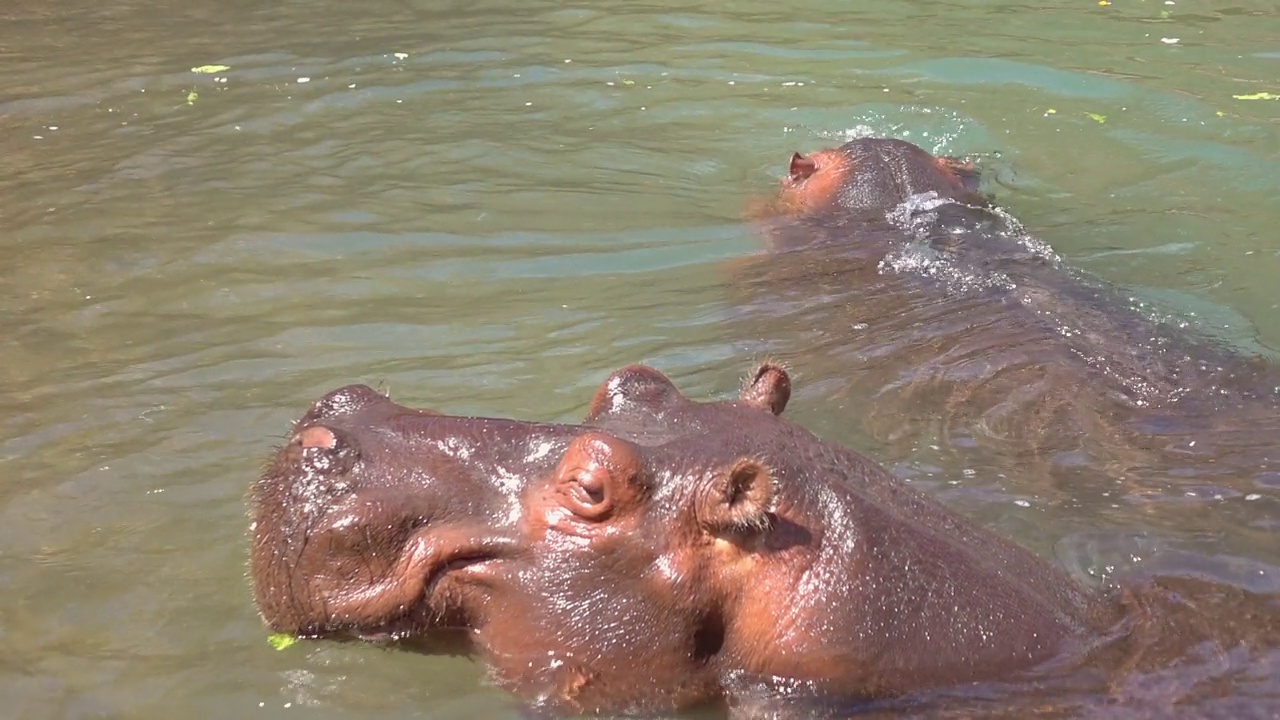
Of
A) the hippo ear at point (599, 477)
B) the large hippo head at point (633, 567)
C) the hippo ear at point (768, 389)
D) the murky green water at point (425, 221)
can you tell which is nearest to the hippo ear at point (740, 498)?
the large hippo head at point (633, 567)

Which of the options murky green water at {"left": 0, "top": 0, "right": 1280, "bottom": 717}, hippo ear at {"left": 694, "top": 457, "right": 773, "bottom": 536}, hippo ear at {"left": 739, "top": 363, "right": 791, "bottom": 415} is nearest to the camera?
hippo ear at {"left": 694, "top": 457, "right": 773, "bottom": 536}

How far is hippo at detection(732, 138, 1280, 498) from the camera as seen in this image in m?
5.81

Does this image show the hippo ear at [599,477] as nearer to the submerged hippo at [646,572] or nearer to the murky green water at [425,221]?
the submerged hippo at [646,572]

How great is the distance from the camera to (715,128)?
35.1 ft

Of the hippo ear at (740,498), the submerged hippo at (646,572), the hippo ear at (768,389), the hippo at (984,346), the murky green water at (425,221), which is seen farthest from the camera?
the hippo at (984,346)

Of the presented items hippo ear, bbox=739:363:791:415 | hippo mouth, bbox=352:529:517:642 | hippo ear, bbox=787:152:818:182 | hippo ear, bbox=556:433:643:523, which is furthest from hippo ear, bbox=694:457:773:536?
hippo ear, bbox=787:152:818:182

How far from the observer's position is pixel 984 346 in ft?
22.3

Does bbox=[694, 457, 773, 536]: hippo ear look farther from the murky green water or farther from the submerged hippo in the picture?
the murky green water

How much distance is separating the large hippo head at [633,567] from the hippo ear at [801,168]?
17.5 ft

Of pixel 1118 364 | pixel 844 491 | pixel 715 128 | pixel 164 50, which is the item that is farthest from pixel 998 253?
pixel 164 50

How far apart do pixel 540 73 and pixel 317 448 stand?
8.03 m

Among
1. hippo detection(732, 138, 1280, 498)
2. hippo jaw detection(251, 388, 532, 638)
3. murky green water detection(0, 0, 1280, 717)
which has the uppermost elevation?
hippo jaw detection(251, 388, 532, 638)

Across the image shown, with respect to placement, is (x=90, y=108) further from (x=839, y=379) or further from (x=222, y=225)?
(x=839, y=379)

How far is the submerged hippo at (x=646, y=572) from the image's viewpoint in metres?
3.91
